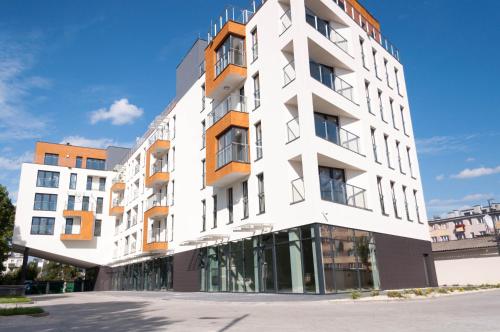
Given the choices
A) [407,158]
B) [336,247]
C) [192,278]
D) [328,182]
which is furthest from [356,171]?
[192,278]

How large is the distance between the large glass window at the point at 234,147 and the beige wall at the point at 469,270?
21125mm

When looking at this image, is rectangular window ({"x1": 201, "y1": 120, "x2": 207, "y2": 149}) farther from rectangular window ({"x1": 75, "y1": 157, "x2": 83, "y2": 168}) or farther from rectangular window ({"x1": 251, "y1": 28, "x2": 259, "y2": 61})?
rectangular window ({"x1": 75, "y1": 157, "x2": 83, "y2": 168})

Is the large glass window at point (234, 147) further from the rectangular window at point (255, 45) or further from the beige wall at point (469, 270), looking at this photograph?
the beige wall at point (469, 270)

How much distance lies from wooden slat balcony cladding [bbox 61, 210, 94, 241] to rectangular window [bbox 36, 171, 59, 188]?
4196 millimetres

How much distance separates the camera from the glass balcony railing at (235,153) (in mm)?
23047

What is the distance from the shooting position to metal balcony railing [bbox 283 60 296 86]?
21.2m

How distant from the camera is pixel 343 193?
67.8ft

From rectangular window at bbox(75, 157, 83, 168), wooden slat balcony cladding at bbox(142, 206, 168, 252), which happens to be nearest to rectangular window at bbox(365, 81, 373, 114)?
wooden slat balcony cladding at bbox(142, 206, 168, 252)

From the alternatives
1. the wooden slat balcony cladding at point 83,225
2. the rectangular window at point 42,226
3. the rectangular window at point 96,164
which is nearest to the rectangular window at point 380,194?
the wooden slat balcony cladding at point 83,225

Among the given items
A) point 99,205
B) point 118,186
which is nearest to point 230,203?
point 118,186

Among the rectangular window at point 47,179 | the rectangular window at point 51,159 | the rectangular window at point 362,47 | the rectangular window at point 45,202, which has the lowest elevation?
the rectangular window at point 45,202

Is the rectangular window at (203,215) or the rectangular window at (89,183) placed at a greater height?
the rectangular window at (89,183)

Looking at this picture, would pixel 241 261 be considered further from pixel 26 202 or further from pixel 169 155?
pixel 26 202

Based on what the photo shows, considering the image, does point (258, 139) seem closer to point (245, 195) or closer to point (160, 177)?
point (245, 195)
